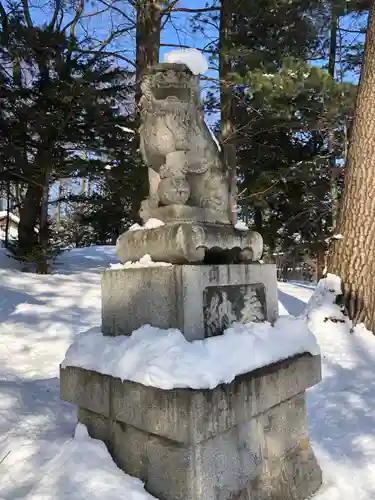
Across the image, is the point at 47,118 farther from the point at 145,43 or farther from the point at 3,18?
the point at 3,18

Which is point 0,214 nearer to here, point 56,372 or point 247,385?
point 56,372

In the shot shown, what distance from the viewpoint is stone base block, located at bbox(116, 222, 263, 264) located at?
7.64 feet

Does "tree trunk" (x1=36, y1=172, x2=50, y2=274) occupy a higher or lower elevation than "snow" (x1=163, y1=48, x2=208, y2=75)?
lower

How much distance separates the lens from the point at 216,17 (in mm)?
11039

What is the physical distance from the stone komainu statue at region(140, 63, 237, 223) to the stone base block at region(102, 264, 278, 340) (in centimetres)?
46

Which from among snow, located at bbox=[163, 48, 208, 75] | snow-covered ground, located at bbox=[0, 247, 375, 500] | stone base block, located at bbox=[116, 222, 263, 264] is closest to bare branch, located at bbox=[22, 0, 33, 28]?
snow-covered ground, located at bbox=[0, 247, 375, 500]

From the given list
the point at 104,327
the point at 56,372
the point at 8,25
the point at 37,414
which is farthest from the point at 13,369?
the point at 8,25

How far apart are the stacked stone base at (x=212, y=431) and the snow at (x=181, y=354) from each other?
0.05m

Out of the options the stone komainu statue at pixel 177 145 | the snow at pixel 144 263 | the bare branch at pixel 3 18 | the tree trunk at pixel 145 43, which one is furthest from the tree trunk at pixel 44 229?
the snow at pixel 144 263

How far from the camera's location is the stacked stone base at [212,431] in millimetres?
2010

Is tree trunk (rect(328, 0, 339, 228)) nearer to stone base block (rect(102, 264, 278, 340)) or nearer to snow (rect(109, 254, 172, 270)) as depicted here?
stone base block (rect(102, 264, 278, 340))

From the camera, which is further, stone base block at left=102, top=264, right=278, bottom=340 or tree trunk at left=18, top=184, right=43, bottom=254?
tree trunk at left=18, top=184, right=43, bottom=254

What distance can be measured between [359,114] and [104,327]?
4.92 meters

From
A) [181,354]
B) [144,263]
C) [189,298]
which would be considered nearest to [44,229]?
[144,263]
